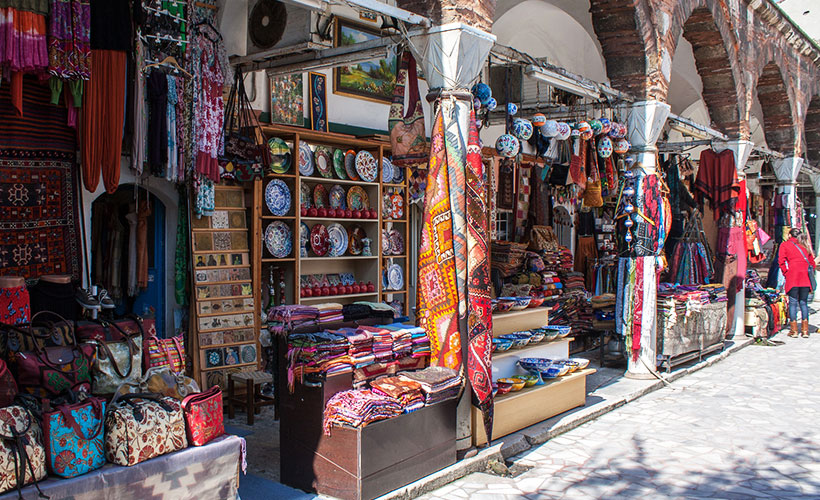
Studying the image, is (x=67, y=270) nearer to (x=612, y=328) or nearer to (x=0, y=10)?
(x=0, y=10)

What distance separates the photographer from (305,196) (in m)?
7.73

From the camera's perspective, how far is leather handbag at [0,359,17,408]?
126 inches

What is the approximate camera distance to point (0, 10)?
175 inches

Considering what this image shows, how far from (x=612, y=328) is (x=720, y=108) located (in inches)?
164

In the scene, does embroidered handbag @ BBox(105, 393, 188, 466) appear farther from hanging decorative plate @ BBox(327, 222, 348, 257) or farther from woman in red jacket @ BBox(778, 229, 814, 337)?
woman in red jacket @ BBox(778, 229, 814, 337)

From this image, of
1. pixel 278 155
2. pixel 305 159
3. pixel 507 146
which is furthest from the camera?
pixel 305 159

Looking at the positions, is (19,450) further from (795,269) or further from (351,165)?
(795,269)

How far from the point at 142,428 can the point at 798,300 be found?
11948 mm

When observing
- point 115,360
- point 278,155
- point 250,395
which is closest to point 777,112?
point 278,155

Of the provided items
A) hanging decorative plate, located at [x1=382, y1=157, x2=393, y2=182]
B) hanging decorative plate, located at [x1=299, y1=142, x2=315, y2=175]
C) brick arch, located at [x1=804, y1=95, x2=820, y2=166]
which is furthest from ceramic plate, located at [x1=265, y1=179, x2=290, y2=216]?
brick arch, located at [x1=804, y1=95, x2=820, y2=166]

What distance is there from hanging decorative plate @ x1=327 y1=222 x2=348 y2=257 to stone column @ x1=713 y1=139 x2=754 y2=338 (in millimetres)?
6453

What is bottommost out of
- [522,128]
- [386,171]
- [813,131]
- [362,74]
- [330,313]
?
[330,313]

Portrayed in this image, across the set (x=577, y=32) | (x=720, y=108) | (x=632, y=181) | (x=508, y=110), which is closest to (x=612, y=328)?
(x=632, y=181)

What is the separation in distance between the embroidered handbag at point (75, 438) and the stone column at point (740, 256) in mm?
10104
